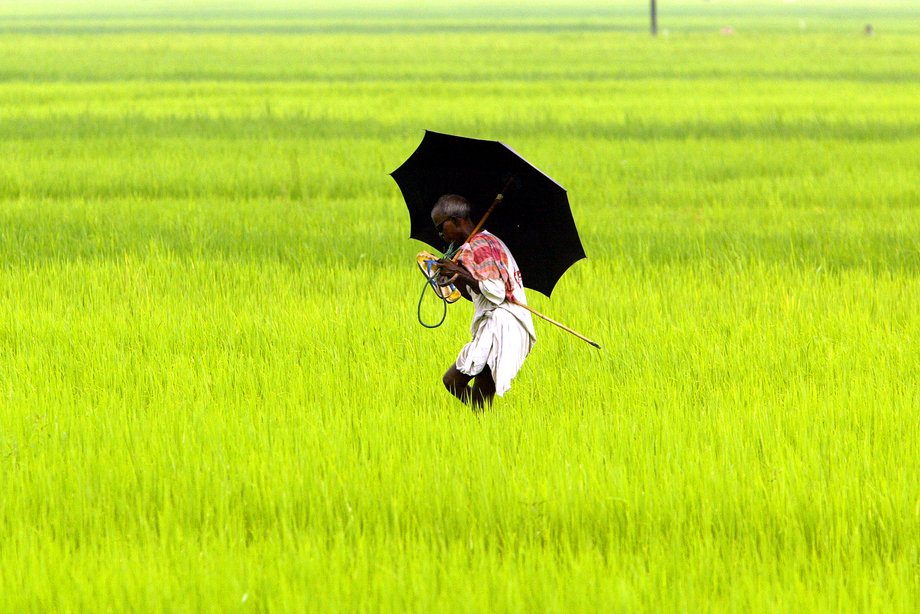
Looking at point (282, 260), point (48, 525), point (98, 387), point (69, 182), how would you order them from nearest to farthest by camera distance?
point (48, 525) < point (98, 387) < point (282, 260) < point (69, 182)

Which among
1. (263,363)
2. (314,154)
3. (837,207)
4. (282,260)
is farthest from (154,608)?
(314,154)

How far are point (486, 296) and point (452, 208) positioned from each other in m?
0.32

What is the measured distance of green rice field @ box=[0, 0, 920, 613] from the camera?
3338mm

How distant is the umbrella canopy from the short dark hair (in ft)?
0.54

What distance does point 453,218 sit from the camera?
175 inches

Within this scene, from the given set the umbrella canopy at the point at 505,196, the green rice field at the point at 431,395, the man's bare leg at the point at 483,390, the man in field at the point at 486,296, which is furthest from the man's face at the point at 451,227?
the green rice field at the point at 431,395

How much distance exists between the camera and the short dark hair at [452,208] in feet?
14.5

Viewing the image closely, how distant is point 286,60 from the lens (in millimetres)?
31453

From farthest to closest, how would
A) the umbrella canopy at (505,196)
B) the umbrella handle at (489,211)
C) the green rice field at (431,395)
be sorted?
the umbrella canopy at (505,196)
the umbrella handle at (489,211)
the green rice field at (431,395)

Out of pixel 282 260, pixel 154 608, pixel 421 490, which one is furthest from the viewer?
pixel 282 260

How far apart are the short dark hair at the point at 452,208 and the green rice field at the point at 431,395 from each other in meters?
0.72

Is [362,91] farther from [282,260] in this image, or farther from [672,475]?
[672,475]

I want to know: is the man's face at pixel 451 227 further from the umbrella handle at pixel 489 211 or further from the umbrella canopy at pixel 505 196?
the umbrella canopy at pixel 505 196

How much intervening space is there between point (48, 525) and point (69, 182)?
341 inches
